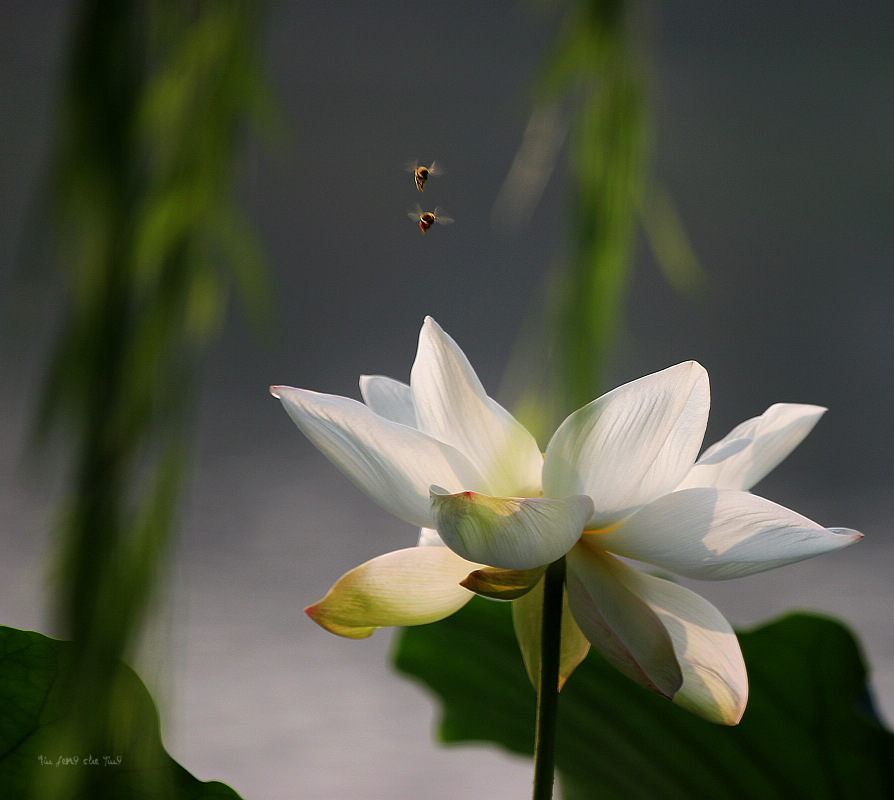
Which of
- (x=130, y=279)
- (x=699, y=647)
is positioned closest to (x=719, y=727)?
(x=699, y=647)

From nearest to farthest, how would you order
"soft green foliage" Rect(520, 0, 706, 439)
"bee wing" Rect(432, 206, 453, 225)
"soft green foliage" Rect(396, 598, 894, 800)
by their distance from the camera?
"soft green foliage" Rect(520, 0, 706, 439) → "bee wing" Rect(432, 206, 453, 225) → "soft green foliage" Rect(396, 598, 894, 800)

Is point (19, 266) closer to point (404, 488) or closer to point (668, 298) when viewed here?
point (404, 488)

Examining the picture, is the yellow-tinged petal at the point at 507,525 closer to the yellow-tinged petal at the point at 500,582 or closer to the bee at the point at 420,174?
the yellow-tinged petal at the point at 500,582

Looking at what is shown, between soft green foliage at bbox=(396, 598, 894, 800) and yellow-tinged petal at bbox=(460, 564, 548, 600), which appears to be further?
soft green foliage at bbox=(396, 598, 894, 800)

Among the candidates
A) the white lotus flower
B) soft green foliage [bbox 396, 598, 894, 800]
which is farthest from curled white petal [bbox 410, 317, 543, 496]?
soft green foliage [bbox 396, 598, 894, 800]

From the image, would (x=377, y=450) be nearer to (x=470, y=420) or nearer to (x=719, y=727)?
(x=470, y=420)

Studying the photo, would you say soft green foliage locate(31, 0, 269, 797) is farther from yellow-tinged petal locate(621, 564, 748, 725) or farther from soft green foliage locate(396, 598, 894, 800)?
soft green foliage locate(396, 598, 894, 800)

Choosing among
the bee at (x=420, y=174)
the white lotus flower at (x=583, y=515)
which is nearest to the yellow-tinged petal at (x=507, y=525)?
the white lotus flower at (x=583, y=515)

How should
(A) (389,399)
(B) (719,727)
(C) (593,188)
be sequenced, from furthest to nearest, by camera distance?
(B) (719,727), (A) (389,399), (C) (593,188)
